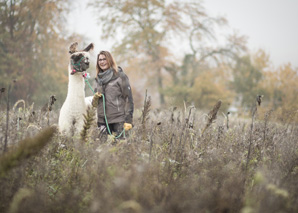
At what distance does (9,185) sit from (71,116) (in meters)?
1.99

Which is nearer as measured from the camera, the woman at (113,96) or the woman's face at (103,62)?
the woman at (113,96)

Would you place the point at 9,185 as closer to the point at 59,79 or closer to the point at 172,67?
the point at 59,79

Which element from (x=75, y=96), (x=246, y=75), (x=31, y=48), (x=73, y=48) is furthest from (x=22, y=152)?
(x=246, y=75)

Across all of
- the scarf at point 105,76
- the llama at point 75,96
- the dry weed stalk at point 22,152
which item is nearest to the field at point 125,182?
the dry weed stalk at point 22,152

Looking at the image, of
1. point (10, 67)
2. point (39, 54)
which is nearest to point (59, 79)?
point (39, 54)

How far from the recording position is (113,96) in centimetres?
428

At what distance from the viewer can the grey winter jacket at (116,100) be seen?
4.27 meters

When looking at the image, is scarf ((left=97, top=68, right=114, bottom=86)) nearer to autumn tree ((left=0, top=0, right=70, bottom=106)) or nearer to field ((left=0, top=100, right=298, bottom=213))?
field ((left=0, top=100, right=298, bottom=213))

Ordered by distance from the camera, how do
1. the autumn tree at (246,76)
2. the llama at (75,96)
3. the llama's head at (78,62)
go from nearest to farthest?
the llama at (75,96), the llama's head at (78,62), the autumn tree at (246,76)

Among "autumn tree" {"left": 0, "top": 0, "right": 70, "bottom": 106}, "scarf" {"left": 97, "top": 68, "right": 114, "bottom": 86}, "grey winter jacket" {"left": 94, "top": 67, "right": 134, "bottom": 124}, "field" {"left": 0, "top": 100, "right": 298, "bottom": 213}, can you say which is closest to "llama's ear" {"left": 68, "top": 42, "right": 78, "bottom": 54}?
"scarf" {"left": 97, "top": 68, "right": 114, "bottom": 86}

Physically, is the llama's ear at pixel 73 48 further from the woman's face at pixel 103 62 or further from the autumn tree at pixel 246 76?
the autumn tree at pixel 246 76

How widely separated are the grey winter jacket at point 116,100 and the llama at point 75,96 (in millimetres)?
369

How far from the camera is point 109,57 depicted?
14.5 ft

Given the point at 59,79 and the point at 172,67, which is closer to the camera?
the point at 59,79
